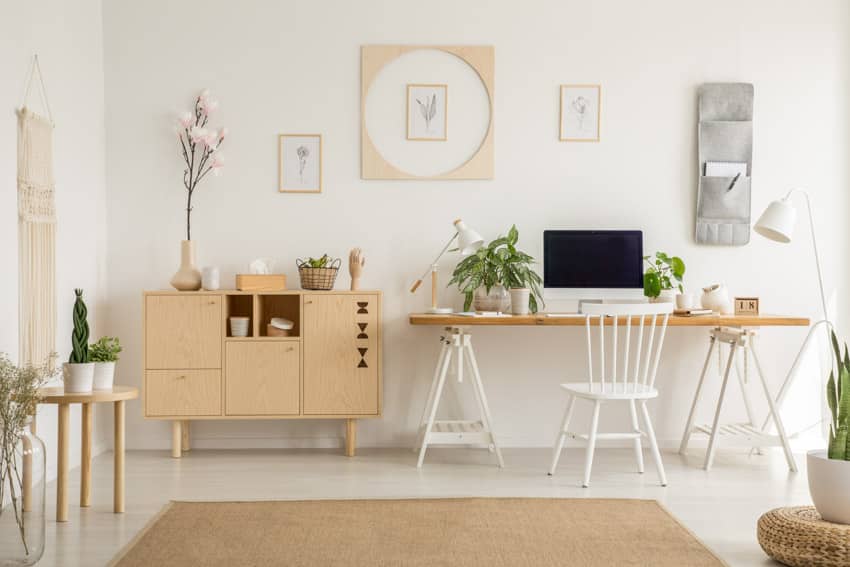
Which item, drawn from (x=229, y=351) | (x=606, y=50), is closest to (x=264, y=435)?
(x=229, y=351)

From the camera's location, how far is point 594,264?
4578mm

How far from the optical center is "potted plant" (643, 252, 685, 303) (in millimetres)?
4498

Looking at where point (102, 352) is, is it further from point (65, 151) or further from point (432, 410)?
point (432, 410)

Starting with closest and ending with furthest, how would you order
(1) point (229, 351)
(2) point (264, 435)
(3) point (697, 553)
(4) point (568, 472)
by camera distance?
(3) point (697, 553) < (4) point (568, 472) < (1) point (229, 351) < (2) point (264, 435)

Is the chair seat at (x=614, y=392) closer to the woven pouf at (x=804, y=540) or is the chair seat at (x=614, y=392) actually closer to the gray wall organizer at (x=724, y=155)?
the woven pouf at (x=804, y=540)

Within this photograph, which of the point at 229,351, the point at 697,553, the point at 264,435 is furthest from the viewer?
the point at 264,435

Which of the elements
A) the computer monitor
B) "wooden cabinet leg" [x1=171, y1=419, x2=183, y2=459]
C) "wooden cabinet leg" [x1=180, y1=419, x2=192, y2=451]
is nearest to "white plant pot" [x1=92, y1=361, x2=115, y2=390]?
"wooden cabinet leg" [x1=171, y1=419, x2=183, y2=459]

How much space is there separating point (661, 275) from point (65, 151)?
10.1ft

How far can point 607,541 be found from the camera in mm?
2992

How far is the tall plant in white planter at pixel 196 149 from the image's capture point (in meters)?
4.54

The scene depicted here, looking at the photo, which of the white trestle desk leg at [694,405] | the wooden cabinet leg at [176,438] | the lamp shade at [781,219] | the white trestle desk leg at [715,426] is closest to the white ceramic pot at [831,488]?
the lamp shade at [781,219]

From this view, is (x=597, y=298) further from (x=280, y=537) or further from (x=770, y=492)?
(x=280, y=537)

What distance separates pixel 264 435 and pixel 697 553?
8.41ft

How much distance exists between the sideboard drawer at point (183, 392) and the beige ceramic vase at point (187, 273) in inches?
17.4
